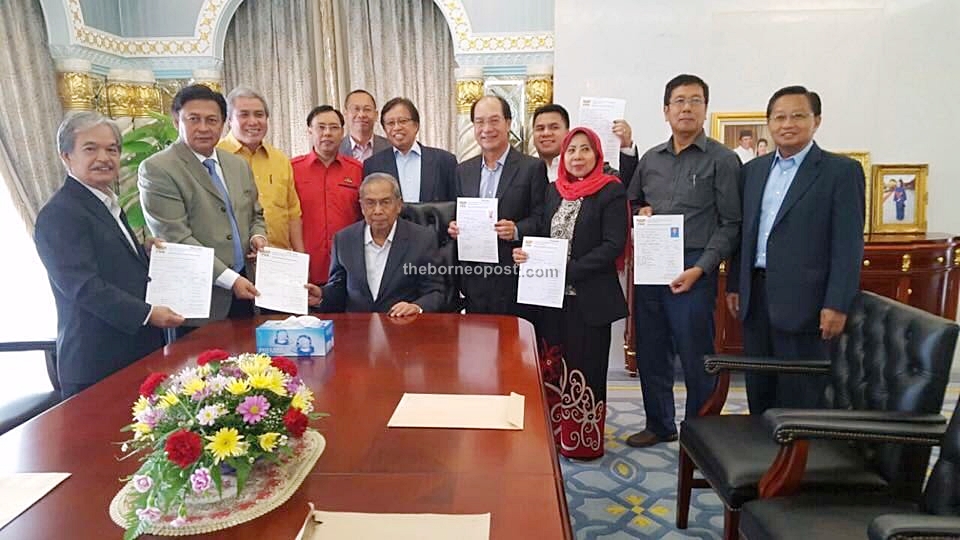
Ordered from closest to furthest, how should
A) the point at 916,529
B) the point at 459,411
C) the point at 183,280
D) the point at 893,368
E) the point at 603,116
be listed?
the point at 916,529 → the point at 459,411 → the point at 893,368 → the point at 183,280 → the point at 603,116

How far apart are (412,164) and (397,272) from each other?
0.86 metres

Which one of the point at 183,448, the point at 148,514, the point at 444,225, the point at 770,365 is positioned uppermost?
the point at 444,225

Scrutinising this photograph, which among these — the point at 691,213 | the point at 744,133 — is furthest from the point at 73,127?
the point at 744,133

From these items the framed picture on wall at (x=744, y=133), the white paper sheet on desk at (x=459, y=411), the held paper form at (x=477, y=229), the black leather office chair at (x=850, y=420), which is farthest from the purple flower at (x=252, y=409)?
the framed picture on wall at (x=744, y=133)

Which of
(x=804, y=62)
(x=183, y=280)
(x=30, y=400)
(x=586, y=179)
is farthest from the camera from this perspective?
(x=804, y=62)

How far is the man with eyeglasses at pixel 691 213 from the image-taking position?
292cm

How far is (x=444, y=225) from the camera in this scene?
10.2 ft

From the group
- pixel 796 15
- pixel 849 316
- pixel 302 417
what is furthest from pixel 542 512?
pixel 796 15

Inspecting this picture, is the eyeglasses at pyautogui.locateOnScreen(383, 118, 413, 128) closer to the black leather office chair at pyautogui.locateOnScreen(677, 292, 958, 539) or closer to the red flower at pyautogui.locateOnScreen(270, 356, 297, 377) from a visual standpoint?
the black leather office chair at pyautogui.locateOnScreen(677, 292, 958, 539)

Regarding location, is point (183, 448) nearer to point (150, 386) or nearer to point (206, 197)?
point (150, 386)

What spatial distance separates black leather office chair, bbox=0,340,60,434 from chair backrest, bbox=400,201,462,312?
5.72 ft

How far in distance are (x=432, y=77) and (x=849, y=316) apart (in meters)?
4.26

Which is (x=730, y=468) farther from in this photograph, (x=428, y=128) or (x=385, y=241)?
(x=428, y=128)

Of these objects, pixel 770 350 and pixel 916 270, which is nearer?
pixel 770 350
